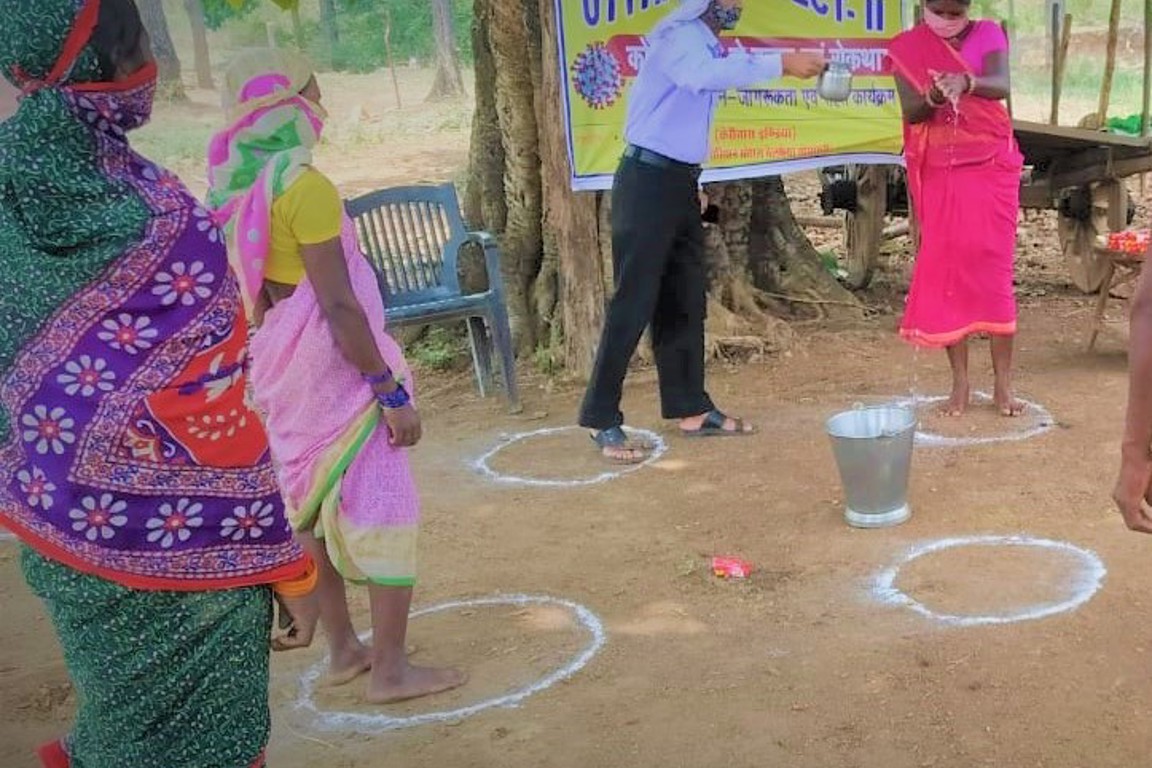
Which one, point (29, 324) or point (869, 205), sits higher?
point (29, 324)

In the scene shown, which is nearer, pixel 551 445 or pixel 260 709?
pixel 260 709

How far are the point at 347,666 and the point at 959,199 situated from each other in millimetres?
3190

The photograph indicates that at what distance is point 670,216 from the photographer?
5094 millimetres

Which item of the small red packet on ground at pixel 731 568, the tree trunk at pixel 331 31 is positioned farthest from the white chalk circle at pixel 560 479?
the tree trunk at pixel 331 31

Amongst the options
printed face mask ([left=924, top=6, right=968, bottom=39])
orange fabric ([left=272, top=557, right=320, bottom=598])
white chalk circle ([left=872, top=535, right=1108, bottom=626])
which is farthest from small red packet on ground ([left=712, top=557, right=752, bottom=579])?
printed face mask ([left=924, top=6, right=968, bottom=39])

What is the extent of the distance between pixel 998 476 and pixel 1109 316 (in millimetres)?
2730

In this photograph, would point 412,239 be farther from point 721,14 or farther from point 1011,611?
point 1011,611

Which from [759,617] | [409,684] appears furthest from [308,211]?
[759,617]

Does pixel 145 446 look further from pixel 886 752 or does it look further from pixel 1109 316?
pixel 1109 316

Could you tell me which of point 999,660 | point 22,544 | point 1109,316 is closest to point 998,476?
point 999,660

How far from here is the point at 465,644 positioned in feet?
12.3

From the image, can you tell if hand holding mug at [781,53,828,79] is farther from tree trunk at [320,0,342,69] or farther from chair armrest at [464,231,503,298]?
tree trunk at [320,0,342,69]

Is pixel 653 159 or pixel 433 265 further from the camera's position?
pixel 433 265

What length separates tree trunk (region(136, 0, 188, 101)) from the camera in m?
17.9
